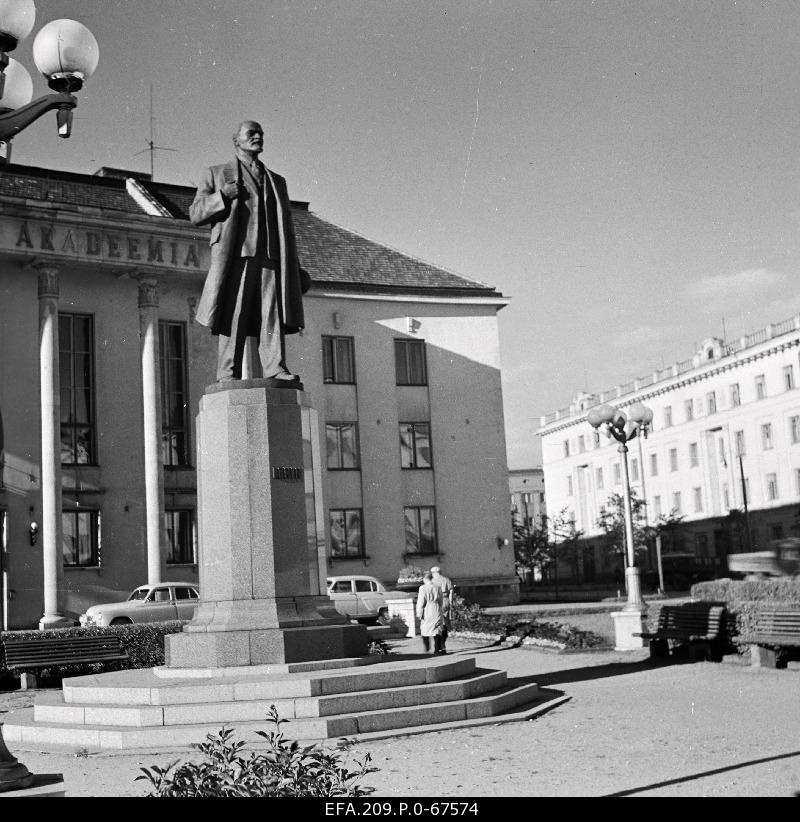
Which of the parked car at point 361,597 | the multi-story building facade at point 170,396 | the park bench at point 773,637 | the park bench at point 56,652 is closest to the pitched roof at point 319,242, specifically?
the multi-story building facade at point 170,396

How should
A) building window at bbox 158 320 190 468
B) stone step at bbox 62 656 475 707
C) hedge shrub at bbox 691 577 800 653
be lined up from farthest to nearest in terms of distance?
1. building window at bbox 158 320 190 468
2. hedge shrub at bbox 691 577 800 653
3. stone step at bbox 62 656 475 707

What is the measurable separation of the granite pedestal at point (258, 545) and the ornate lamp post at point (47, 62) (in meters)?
3.94

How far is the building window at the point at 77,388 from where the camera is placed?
32.5 meters

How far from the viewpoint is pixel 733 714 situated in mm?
11133

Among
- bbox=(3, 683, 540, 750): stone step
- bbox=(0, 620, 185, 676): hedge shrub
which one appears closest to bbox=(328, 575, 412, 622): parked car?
bbox=(0, 620, 185, 676): hedge shrub

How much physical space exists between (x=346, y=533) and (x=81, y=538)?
990 centimetres

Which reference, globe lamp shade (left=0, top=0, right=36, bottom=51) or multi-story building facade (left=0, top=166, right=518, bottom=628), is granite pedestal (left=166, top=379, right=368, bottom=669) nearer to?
globe lamp shade (left=0, top=0, right=36, bottom=51)

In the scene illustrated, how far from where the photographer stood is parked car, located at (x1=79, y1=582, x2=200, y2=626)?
84.7 feet

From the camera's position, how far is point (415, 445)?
4047cm

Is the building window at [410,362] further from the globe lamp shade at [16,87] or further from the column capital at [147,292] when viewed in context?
the globe lamp shade at [16,87]

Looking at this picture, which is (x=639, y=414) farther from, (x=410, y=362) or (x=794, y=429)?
(x=794, y=429)

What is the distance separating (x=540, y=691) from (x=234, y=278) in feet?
20.7

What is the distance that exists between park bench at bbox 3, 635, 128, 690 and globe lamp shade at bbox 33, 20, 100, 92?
10.6 meters
